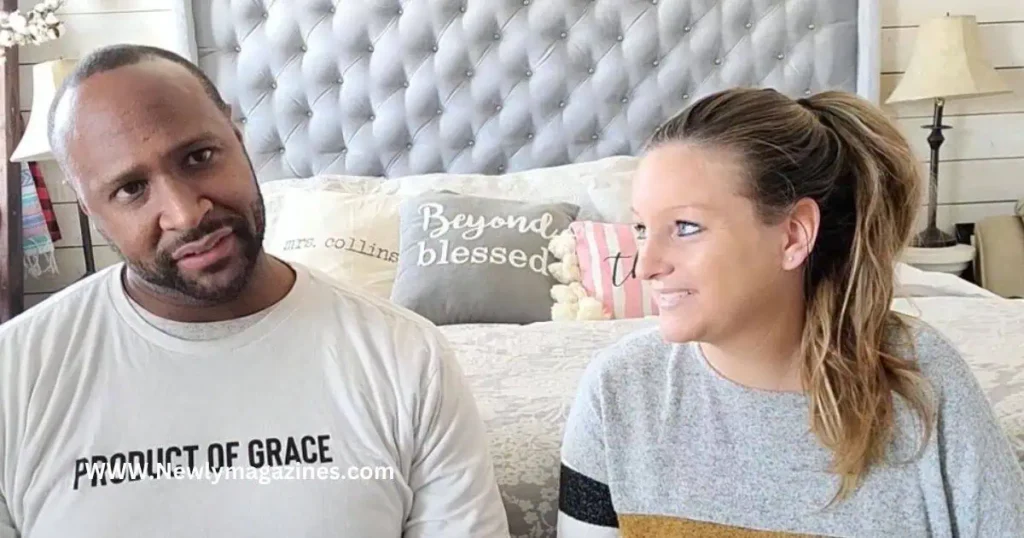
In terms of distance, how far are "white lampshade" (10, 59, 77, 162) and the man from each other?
66.6 inches

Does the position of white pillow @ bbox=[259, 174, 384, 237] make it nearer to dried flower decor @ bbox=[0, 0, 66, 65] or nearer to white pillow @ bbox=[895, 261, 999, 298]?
dried flower decor @ bbox=[0, 0, 66, 65]

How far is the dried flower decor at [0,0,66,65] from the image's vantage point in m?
2.78

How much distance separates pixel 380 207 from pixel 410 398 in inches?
60.0

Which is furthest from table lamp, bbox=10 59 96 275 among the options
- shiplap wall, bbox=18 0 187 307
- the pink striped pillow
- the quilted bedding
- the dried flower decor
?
the pink striped pillow

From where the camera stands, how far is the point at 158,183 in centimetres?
105

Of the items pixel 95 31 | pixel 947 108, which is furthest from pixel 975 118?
pixel 95 31

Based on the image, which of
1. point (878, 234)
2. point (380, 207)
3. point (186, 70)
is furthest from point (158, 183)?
point (380, 207)

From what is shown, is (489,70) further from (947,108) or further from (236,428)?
(236,428)

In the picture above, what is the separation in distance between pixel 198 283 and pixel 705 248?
58cm

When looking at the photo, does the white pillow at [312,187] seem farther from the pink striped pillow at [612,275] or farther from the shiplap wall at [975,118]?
the shiplap wall at [975,118]

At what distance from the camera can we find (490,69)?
2.99 m

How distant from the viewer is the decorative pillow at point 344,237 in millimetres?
2420

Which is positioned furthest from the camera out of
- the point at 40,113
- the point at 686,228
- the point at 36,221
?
the point at 36,221

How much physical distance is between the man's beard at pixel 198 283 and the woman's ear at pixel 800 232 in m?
0.62
